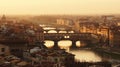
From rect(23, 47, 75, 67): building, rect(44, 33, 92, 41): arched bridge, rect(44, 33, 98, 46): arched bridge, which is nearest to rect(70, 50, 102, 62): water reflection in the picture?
rect(23, 47, 75, 67): building

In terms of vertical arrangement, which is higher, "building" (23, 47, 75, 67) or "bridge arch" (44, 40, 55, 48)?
"building" (23, 47, 75, 67)

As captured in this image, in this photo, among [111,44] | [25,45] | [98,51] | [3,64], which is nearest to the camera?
[3,64]

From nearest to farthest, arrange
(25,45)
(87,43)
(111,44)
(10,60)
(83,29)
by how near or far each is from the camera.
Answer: (10,60) → (25,45) → (111,44) → (87,43) → (83,29)

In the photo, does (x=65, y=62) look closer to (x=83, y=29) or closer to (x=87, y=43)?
(x=87, y=43)

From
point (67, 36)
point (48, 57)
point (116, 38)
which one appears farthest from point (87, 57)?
point (67, 36)

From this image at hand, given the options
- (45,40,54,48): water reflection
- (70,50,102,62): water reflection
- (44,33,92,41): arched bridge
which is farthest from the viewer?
(44,33,92,41): arched bridge

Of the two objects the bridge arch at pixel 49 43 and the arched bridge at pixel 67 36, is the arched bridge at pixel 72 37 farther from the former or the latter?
the bridge arch at pixel 49 43

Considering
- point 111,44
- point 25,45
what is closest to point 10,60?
point 25,45

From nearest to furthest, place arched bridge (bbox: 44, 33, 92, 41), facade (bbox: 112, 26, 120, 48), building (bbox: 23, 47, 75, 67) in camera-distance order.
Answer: building (bbox: 23, 47, 75, 67) < facade (bbox: 112, 26, 120, 48) < arched bridge (bbox: 44, 33, 92, 41)

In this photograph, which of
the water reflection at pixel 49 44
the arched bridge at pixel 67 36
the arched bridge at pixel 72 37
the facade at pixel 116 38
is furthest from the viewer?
the arched bridge at pixel 67 36

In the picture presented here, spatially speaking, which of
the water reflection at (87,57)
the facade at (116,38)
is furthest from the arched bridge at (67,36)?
the water reflection at (87,57)

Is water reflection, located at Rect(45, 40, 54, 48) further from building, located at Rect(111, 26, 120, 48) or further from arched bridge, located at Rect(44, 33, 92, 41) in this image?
building, located at Rect(111, 26, 120, 48)
